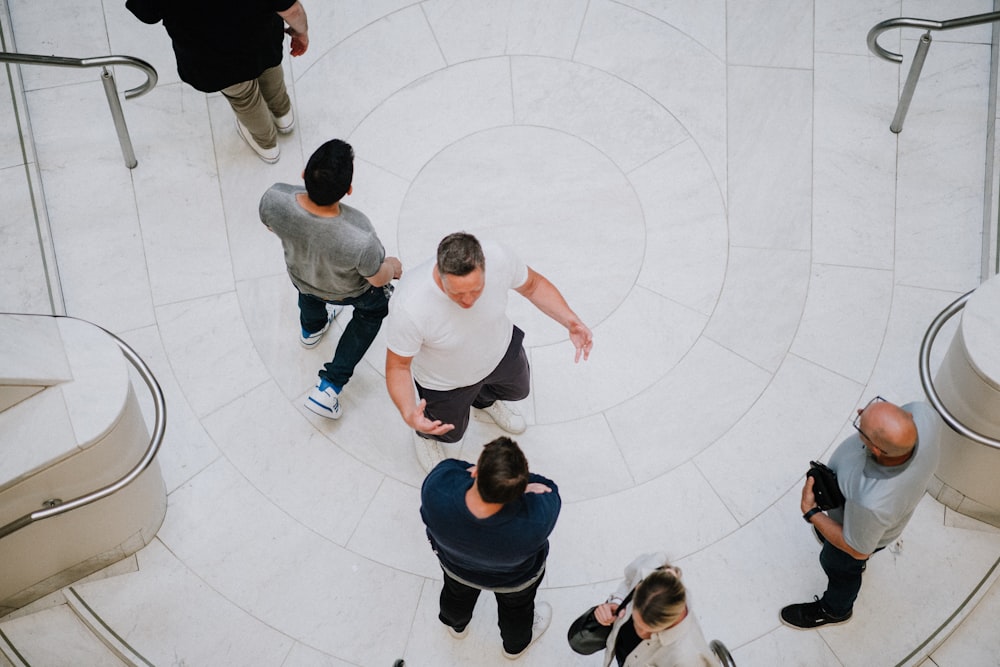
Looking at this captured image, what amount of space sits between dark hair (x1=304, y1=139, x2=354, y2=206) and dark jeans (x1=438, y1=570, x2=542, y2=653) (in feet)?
6.96

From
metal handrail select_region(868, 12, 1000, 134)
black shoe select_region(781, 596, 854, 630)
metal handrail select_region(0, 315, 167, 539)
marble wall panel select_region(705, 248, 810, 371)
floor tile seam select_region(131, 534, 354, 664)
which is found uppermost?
metal handrail select_region(868, 12, 1000, 134)

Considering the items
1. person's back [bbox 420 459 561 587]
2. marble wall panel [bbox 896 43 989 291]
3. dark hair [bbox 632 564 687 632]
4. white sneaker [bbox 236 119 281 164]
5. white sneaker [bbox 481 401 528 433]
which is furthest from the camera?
white sneaker [bbox 236 119 281 164]

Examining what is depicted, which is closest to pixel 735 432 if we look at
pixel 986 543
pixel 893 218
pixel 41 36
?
pixel 986 543

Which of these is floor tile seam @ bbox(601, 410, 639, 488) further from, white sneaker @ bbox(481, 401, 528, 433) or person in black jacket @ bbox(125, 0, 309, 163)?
person in black jacket @ bbox(125, 0, 309, 163)

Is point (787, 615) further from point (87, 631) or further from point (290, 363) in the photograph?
point (87, 631)

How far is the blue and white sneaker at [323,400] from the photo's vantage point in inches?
225

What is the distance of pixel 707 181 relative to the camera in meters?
6.50

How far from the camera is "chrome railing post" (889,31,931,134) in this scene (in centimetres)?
586

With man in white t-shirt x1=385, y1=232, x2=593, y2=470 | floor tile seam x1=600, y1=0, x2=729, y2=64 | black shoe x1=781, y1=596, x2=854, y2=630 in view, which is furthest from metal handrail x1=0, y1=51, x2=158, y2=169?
black shoe x1=781, y1=596, x2=854, y2=630

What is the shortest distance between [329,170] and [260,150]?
216 centimetres

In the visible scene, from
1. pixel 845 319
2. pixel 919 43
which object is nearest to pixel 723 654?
pixel 845 319

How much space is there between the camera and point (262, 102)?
6074mm

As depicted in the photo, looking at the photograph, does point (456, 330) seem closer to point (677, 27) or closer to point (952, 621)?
point (952, 621)

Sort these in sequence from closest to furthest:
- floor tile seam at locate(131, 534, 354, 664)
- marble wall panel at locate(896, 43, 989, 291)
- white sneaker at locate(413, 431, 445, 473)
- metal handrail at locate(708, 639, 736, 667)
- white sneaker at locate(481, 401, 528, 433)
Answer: metal handrail at locate(708, 639, 736, 667) → floor tile seam at locate(131, 534, 354, 664) → white sneaker at locate(413, 431, 445, 473) → white sneaker at locate(481, 401, 528, 433) → marble wall panel at locate(896, 43, 989, 291)
